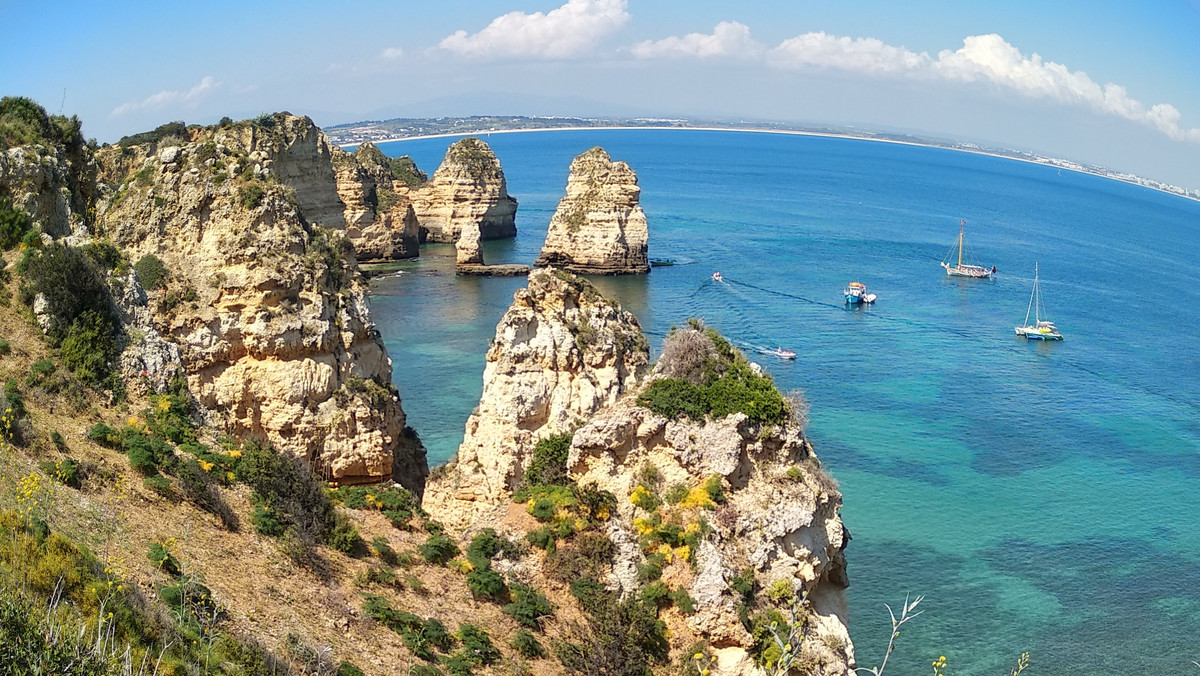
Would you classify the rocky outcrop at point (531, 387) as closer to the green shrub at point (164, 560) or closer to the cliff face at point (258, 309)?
the cliff face at point (258, 309)

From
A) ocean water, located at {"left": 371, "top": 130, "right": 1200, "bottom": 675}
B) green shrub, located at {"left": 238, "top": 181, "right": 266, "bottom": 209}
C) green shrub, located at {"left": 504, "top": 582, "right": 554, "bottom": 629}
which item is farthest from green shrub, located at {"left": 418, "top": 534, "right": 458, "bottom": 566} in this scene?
ocean water, located at {"left": 371, "top": 130, "right": 1200, "bottom": 675}

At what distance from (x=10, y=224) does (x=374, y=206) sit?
2821 inches

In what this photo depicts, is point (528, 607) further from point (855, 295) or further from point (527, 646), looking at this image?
point (855, 295)

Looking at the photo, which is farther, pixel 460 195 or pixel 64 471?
pixel 460 195

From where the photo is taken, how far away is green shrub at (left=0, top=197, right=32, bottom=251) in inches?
882

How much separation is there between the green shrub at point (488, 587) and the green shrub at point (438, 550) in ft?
3.66

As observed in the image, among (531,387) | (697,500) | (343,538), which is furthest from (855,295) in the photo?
(343,538)

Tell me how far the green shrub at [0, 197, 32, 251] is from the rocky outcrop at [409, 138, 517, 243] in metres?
75.5

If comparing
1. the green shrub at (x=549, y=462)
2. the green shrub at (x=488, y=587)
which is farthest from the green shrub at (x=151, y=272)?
the green shrub at (x=488, y=587)

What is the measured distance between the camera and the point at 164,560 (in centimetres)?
1603

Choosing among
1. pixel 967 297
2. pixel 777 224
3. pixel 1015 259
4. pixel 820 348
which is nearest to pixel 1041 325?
pixel 967 297

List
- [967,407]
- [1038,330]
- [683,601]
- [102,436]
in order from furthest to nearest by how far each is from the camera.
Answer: [1038,330]
[967,407]
[102,436]
[683,601]

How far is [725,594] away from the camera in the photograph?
58.5ft

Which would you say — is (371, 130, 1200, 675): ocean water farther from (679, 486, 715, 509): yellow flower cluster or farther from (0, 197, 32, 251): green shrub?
(0, 197, 32, 251): green shrub
